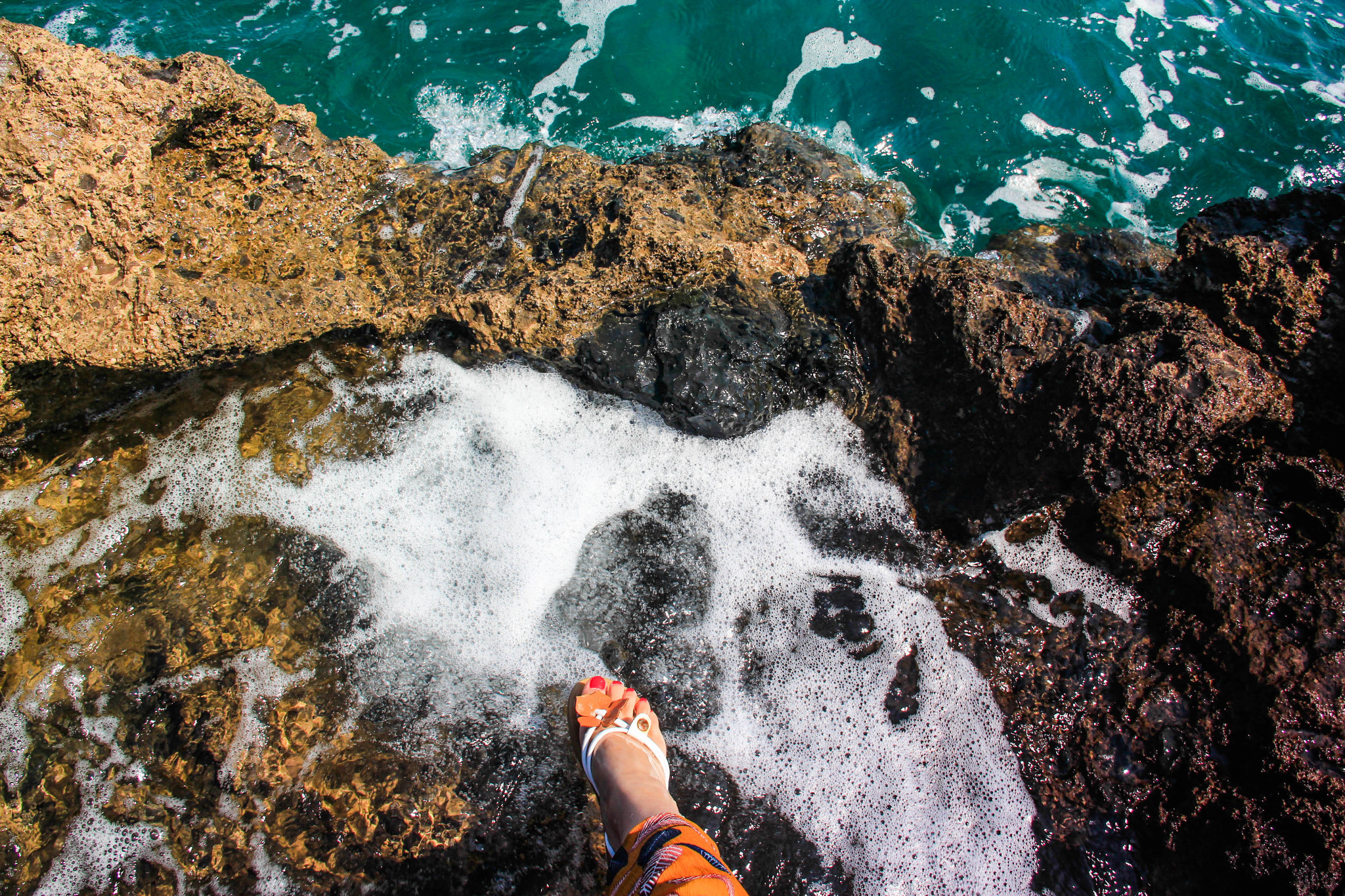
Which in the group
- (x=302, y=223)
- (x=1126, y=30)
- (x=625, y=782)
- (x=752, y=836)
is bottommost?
(x=752, y=836)

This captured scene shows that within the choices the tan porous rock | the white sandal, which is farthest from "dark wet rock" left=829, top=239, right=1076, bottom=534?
the white sandal

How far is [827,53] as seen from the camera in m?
4.95

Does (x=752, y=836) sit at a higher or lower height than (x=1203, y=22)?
lower

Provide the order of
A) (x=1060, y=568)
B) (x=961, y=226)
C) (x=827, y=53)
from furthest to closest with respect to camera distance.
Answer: (x=827, y=53) < (x=961, y=226) < (x=1060, y=568)

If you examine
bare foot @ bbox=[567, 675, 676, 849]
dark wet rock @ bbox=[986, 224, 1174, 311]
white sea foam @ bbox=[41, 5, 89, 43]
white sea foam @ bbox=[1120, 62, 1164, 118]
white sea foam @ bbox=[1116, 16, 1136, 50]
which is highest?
white sea foam @ bbox=[41, 5, 89, 43]

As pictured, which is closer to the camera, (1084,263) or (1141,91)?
(1084,263)

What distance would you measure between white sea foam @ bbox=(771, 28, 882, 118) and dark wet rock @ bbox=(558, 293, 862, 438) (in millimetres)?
2879

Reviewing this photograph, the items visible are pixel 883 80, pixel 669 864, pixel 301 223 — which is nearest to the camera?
pixel 669 864

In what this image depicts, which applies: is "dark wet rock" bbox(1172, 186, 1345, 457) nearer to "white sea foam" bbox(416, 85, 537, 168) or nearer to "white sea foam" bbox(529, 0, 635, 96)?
"white sea foam" bbox(416, 85, 537, 168)

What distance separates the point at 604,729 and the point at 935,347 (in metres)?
2.18

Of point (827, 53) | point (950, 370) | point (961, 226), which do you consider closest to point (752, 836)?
point (950, 370)

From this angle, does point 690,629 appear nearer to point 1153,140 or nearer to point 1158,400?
point 1158,400

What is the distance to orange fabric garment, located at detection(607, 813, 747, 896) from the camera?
1958 mm

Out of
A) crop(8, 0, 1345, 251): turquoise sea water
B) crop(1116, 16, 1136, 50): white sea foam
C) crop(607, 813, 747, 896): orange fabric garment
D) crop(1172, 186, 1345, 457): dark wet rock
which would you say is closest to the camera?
crop(607, 813, 747, 896): orange fabric garment
